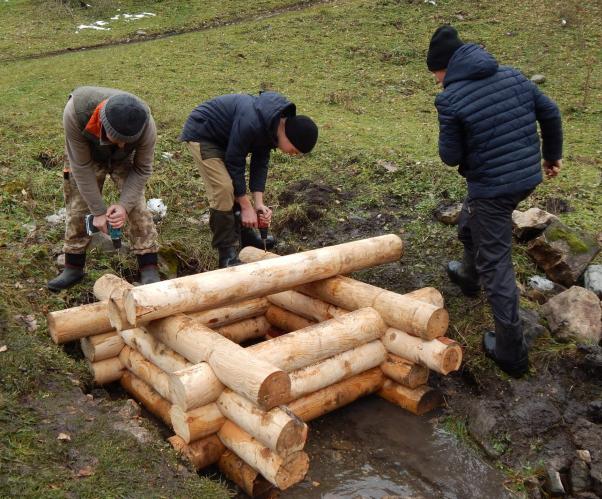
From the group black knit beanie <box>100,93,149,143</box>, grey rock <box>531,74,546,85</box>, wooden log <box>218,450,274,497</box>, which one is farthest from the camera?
grey rock <box>531,74,546,85</box>

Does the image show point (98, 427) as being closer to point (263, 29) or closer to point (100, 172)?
point (100, 172)

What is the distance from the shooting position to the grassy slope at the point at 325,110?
5660 mm

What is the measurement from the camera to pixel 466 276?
17.4 feet

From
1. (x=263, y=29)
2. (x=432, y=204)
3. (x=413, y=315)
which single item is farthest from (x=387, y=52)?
(x=413, y=315)

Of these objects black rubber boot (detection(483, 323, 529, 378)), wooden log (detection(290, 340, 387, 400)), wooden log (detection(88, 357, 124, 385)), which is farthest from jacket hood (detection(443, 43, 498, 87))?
wooden log (detection(88, 357, 124, 385))

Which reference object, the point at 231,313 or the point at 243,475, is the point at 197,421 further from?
the point at 231,313

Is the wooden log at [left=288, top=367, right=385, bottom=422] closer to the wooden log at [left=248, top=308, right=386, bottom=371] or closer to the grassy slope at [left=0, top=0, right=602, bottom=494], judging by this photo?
the wooden log at [left=248, top=308, right=386, bottom=371]

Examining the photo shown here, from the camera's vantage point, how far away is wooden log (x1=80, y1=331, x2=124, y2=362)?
4711mm

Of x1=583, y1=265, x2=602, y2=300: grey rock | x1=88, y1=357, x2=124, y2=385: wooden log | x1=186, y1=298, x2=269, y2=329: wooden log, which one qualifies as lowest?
x1=88, y1=357, x2=124, y2=385: wooden log

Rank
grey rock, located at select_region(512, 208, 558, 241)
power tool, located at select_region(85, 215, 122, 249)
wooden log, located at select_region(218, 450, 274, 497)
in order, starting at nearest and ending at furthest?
1. wooden log, located at select_region(218, 450, 274, 497)
2. power tool, located at select_region(85, 215, 122, 249)
3. grey rock, located at select_region(512, 208, 558, 241)

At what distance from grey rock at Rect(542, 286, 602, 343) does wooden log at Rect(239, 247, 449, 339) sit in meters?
0.97

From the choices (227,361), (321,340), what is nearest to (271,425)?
(227,361)

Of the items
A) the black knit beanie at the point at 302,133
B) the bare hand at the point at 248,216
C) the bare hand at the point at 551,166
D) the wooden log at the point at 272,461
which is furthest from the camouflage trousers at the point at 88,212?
the bare hand at the point at 551,166

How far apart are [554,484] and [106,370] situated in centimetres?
323
